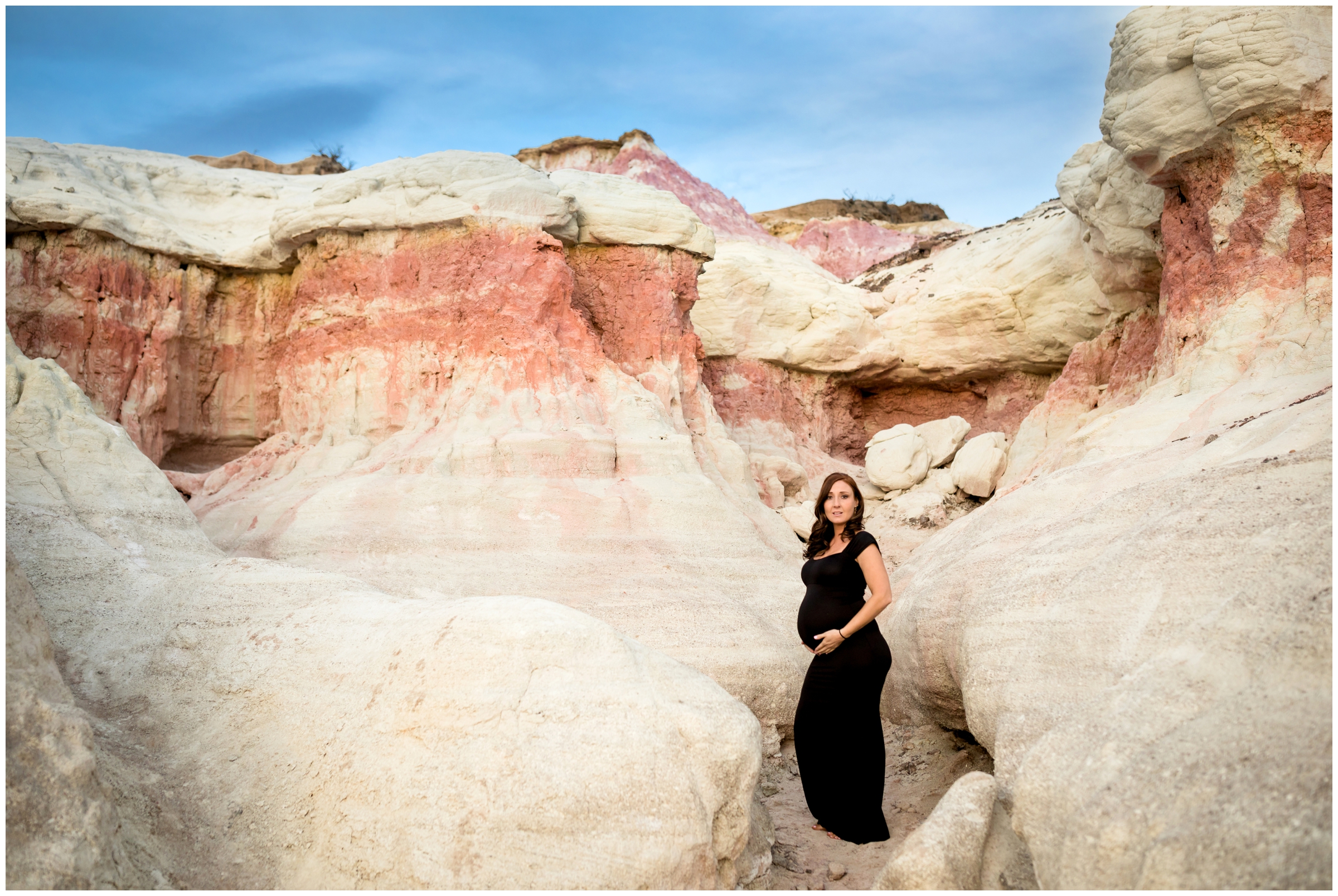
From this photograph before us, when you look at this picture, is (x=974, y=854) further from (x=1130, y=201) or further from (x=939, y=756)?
(x=1130, y=201)

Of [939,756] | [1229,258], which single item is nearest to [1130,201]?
[1229,258]

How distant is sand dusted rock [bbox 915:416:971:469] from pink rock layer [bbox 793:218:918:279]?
13.9m

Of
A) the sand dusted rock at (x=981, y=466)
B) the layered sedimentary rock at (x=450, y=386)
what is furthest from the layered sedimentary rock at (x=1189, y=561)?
the layered sedimentary rock at (x=450, y=386)

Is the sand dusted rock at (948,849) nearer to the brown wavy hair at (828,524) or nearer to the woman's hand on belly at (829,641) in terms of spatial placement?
the woman's hand on belly at (829,641)

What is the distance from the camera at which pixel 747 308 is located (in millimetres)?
17000

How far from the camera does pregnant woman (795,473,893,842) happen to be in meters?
4.64

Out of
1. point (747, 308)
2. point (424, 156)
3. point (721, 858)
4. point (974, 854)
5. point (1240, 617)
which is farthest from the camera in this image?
point (747, 308)

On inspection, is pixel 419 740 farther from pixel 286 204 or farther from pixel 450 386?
pixel 286 204

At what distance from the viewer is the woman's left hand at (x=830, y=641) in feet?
15.3

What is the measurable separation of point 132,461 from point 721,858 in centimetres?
534

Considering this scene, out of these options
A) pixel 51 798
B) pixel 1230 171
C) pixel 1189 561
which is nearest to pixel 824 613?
pixel 1189 561

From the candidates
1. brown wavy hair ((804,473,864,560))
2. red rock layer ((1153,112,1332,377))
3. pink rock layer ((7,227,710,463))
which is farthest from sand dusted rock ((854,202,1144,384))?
brown wavy hair ((804,473,864,560))

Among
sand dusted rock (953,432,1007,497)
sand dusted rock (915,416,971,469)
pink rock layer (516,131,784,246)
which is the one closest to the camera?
sand dusted rock (953,432,1007,497)

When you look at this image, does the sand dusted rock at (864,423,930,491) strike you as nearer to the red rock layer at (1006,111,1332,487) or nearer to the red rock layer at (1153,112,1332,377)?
the red rock layer at (1006,111,1332,487)
